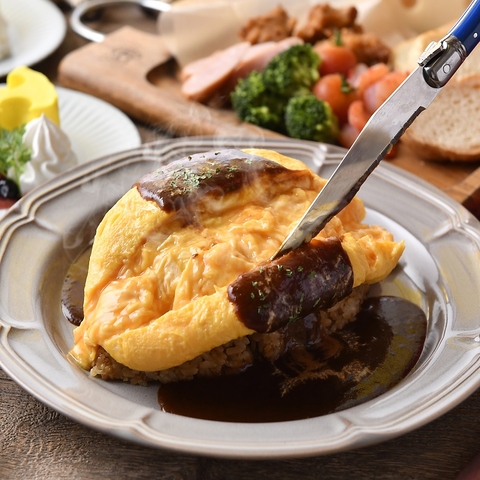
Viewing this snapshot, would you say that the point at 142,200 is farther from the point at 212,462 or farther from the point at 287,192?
the point at 212,462

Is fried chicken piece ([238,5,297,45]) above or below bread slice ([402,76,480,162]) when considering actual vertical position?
below

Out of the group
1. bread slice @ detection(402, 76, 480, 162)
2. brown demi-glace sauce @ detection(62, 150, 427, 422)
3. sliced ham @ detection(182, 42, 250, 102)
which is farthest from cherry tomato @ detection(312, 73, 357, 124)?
brown demi-glace sauce @ detection(62, 150, 427, 422)

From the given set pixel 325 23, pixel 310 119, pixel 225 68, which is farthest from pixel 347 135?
pixel 325 23

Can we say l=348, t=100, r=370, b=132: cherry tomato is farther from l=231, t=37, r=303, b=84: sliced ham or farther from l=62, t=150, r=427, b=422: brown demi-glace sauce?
l=62, t=150, r=427, b=422: brown demi-glace sauce

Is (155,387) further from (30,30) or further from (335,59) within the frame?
(30,30)

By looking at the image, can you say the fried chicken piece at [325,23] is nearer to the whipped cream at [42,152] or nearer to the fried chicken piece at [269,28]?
the fried chicken piece at [269,28]
